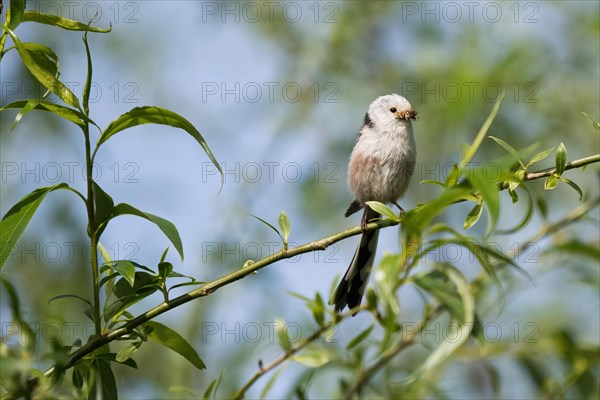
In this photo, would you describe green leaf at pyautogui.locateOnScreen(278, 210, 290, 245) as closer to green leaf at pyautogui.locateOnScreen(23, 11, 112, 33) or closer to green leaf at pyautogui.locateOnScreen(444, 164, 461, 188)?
green leaf at pyautogui.locateOnScreen(444, 164, 461, 188)

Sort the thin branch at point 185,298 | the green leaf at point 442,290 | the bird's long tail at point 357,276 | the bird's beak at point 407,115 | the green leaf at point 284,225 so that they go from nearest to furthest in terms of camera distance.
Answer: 1. the green leaf at point 442,290
2. the thin branch at point 185,298
3. the green leaf at point 284,225
4. the bird's long tail at point 357,276
5. the bird's beak at point 407,115

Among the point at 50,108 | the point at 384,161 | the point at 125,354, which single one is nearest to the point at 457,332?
the point at 125,354

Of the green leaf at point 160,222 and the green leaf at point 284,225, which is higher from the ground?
the green leaf at point 160,222

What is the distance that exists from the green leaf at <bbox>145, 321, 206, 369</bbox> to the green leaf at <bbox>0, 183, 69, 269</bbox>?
12.6 inches

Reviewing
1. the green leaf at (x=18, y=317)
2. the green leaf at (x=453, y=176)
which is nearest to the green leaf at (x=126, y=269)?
the green leaf at (x=18, y=317)

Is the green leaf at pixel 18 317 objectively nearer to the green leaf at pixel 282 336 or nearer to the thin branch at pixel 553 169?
the green leaf at pixel 282 336

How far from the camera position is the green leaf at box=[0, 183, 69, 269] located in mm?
1526

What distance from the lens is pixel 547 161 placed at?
6.03m

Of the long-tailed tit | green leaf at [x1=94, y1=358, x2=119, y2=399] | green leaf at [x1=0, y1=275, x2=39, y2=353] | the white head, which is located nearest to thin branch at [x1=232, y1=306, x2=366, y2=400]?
green leaf at [x1=94, y1=358, x2=119, y2=399]

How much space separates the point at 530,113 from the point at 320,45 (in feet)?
6.24

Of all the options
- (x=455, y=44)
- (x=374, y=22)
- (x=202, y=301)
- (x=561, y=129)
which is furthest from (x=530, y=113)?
(x=202, y=301)

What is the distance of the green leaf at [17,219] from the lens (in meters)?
1.53

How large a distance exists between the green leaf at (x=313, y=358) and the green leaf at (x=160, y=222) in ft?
1.10

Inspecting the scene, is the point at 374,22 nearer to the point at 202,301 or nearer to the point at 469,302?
the point at 202,301
